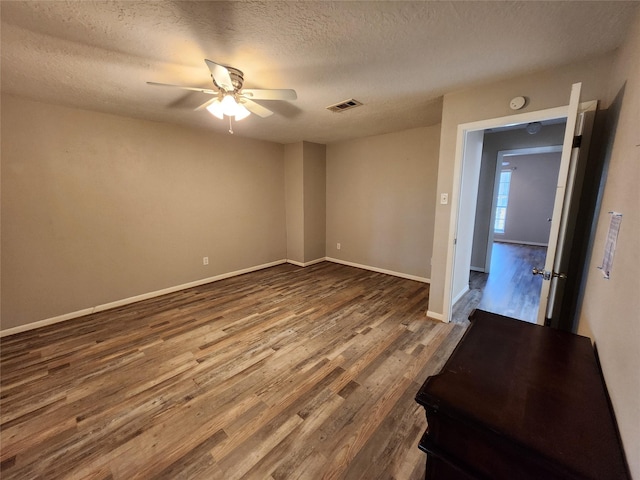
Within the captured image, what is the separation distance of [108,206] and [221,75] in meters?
2.43

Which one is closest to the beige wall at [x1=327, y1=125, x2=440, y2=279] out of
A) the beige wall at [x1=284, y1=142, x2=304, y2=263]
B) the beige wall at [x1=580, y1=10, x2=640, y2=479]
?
the beige wall at [x1=284, y1=142, x2=304, y2=263]

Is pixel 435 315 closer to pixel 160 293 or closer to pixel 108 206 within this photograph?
pixel 160 293

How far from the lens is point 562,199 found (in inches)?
61.4

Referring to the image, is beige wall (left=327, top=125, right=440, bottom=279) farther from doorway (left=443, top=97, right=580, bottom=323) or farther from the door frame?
the door frame

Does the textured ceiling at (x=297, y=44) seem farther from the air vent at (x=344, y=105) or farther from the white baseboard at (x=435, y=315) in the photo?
the white baseboard at (x=435, y=315)

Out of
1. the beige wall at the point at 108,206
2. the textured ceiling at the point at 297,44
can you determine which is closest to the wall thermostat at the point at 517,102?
the textured ceiling at the point at 297,44

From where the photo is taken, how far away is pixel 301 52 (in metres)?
1.77

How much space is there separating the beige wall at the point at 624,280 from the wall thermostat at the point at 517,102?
0.55 metres

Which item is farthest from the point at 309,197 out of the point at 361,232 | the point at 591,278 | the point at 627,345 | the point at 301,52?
the point at 627,345

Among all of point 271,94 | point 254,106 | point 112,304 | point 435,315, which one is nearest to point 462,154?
point 435,315

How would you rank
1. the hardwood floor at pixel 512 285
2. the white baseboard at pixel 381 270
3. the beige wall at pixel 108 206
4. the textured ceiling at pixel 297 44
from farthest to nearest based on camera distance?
1. the white baseboard at pixel 381 270
2. the hardwood floor at pixel 512 285
3. the beige wall at pixel 108 206
4. the textured ceiling at pixel 297 44

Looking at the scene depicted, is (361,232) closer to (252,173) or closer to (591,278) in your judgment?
(252,173)

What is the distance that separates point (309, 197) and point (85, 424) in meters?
4.04

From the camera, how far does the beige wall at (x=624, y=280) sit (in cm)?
71
